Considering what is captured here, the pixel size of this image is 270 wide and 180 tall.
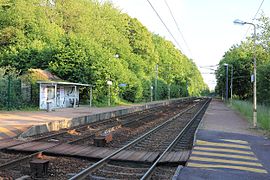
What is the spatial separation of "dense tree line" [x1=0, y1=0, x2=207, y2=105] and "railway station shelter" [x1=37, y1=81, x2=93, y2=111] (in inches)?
113

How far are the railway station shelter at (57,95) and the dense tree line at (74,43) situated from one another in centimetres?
286

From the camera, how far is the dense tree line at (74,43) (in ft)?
131

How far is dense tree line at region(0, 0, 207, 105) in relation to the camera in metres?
39.8

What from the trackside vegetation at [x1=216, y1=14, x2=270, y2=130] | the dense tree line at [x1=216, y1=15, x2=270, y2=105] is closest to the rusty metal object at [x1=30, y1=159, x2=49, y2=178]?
the trackside vegetation at [x1=216, y1=14, x2=270, y2=130]

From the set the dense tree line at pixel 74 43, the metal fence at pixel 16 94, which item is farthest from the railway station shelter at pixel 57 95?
the dense tree line at pixel 74 43

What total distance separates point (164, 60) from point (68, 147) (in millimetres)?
97555

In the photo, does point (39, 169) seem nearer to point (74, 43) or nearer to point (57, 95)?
point (57, 95)

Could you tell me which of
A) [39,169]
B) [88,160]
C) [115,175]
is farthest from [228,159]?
[39,169]

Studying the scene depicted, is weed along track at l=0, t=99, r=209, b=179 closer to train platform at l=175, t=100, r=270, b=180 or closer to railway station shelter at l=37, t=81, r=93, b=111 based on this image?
train platform at l=175, t=100, r=270, b=180

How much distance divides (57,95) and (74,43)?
9318 mm

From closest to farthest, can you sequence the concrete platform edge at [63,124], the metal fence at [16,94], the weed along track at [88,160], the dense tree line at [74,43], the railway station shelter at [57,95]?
the weed along track at [88,160] < the concrete platform edge at [63,124] < the metal fence at [16,94] < the railway station shelter at [57,95] < the dense tree line at [74,43]

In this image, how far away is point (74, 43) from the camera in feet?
133

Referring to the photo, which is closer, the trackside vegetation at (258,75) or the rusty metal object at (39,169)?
the rusty metal object at (39,169)

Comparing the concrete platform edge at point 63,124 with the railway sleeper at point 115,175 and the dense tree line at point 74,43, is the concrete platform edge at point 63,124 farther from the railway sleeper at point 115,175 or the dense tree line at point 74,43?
the dense tree line at point 74,43
